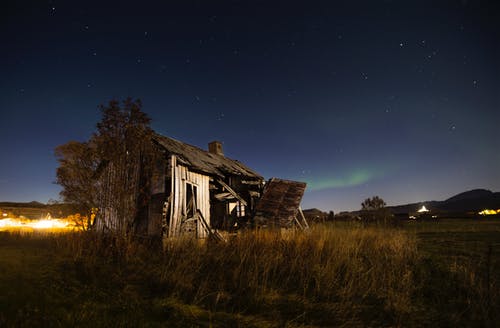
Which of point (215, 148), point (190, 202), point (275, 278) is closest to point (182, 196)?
point (190, 202)

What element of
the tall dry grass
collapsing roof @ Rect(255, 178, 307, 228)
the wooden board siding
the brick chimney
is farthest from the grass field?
the brick chimney

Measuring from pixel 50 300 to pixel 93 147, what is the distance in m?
6.03

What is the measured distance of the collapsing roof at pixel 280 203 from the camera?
11.1 meters

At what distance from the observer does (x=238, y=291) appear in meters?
4.48

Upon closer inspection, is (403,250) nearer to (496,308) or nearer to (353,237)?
(353,237)

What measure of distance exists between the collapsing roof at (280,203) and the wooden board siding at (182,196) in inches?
94.8

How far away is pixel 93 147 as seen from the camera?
8586 millimetres

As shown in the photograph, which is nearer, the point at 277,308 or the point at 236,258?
the point at 277,308

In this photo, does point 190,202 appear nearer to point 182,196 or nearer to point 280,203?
point 182,196

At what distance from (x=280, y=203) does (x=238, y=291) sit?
24.6 feet

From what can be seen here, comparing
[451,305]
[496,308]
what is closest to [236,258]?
[451,305]

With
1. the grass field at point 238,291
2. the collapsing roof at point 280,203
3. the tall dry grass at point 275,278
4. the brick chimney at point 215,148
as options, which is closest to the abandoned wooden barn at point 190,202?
the collapsing roof at point 280,203

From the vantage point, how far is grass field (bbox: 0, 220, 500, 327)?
344cm

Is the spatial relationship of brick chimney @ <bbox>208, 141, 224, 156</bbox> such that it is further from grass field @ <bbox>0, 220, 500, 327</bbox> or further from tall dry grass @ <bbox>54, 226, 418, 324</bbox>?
grass field @ <bbox>0, 220, 500, 327</bbox>
